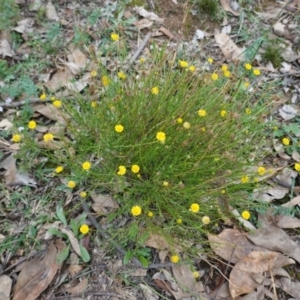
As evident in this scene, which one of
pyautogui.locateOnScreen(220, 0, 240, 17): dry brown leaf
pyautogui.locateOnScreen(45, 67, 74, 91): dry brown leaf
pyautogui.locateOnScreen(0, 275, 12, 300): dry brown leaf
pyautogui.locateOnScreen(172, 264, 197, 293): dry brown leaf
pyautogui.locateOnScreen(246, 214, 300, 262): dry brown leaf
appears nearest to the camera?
pyautogui.locateOnScreen(0, 275, 12, 300): dry brown leaf

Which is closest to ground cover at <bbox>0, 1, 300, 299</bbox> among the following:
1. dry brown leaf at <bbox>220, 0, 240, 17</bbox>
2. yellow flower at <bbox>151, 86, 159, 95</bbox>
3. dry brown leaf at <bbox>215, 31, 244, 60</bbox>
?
yellow flower at <bbox>151, 86, 159, 95</bbox>

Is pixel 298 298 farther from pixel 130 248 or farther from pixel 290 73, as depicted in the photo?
pixel 290 73

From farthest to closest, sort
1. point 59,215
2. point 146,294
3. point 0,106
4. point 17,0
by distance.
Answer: point 17,0 → point 0,106 → point 59,215 → point 146,294

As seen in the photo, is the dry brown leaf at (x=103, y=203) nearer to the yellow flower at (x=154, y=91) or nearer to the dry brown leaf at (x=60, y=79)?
the yellow flower at (x=154, y=91)

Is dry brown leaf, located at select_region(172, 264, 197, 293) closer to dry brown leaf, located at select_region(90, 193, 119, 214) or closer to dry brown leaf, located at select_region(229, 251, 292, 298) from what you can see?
dry brown leaf, located at select_region(229, 251, 292, 298)

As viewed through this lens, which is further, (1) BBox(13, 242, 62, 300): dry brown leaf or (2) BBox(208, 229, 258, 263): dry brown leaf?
(2) BBox(208, 229, 258, 263): dry brown leaf

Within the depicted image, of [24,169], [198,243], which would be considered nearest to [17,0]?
[24,169]

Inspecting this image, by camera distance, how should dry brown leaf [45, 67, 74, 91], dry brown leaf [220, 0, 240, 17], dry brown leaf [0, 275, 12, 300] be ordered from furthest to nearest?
dry brown leaf [220, 0, 240, 17], dry brown leaf [45, 67, 74, 91], dry brown leaf [0, 275, 12, 300]
